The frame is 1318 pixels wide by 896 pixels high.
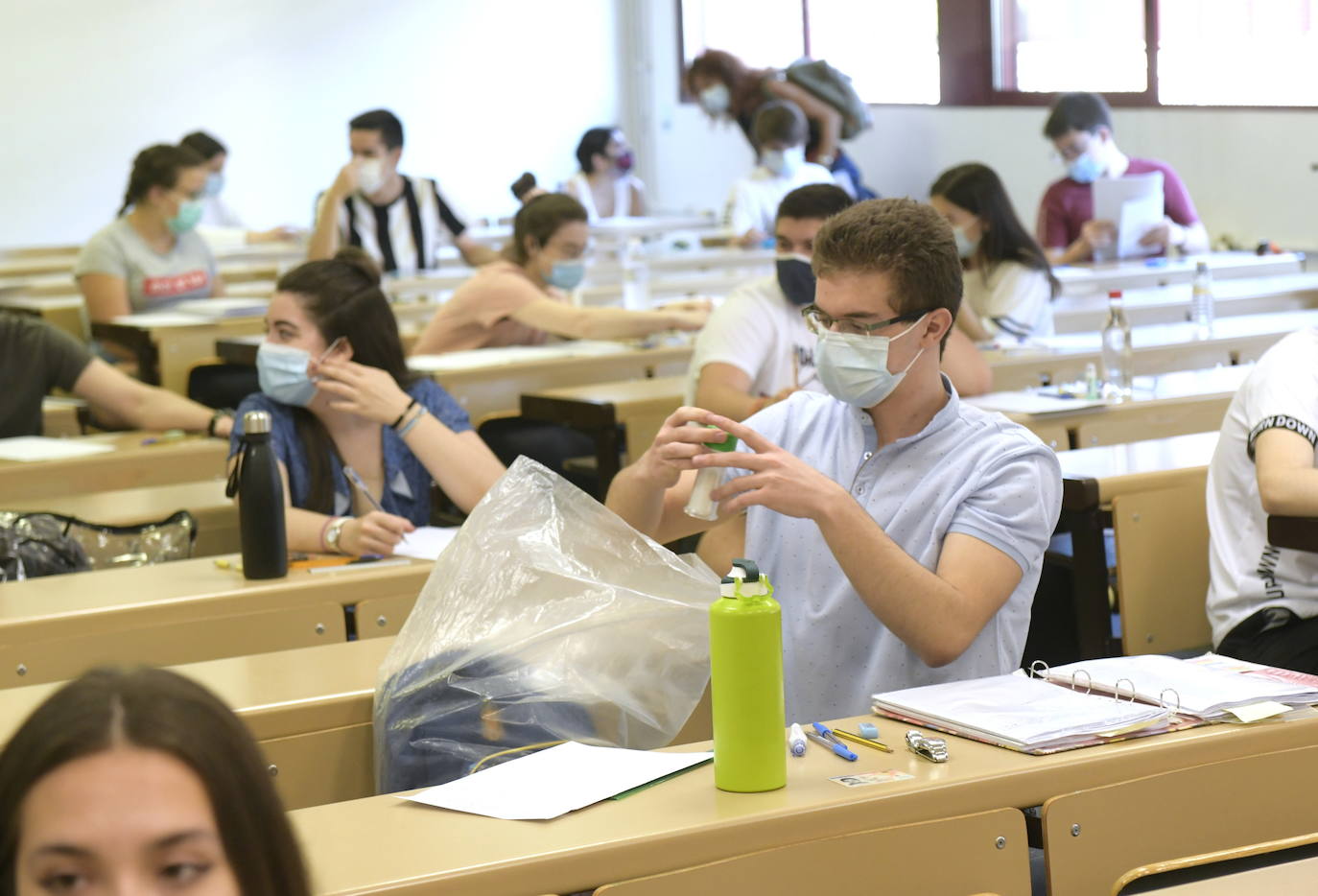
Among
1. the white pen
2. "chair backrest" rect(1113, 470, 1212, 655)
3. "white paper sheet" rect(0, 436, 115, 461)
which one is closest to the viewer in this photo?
the white pen

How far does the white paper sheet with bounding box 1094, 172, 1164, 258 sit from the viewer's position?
616cm

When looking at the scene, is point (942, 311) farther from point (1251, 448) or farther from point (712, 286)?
point (712, 286)

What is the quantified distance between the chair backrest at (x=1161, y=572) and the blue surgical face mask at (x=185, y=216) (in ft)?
13.5

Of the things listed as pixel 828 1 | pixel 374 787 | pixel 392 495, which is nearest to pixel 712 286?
pixel 392 495

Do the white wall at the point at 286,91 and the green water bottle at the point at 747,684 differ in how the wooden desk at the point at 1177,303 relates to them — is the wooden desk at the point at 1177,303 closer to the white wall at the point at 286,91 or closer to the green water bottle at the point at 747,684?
the green water bottle at the point at 747,684

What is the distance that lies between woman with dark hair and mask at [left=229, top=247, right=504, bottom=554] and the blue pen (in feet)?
3.96

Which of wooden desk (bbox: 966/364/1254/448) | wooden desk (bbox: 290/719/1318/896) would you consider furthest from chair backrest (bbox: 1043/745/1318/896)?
wooden desk (bbox: 966/364/1254/448)

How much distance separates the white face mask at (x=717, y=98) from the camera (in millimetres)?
9484

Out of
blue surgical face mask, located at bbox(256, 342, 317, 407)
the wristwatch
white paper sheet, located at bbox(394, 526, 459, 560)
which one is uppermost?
blue surgical face mask, located at bbox(256, 342, 317, 407)

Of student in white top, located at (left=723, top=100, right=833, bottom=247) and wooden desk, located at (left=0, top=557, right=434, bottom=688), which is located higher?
student in white top, located at (left=723, top=100, right=833, bottom=247)

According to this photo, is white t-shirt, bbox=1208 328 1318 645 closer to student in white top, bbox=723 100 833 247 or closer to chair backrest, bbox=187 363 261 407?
chair backrest, bbox=187 363 261 407

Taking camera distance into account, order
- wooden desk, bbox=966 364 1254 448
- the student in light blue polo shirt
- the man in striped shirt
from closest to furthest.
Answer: the student in light blue polo shirt
wooden desk, bbox=966 364 1254 448
the man in striped shirt

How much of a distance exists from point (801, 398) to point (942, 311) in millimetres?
250

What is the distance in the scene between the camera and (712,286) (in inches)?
241
